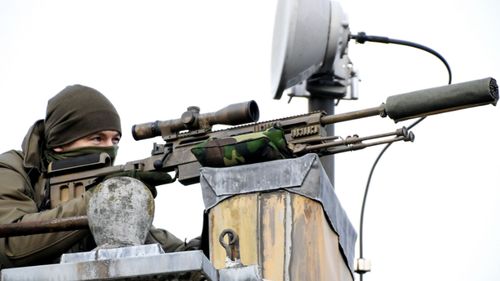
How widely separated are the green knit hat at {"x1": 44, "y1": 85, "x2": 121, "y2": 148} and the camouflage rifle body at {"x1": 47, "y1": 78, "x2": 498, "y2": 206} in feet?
0.65

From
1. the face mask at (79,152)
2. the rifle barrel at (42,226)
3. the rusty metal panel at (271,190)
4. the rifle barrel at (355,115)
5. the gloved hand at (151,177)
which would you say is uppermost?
the rifle barrel at (355,115)

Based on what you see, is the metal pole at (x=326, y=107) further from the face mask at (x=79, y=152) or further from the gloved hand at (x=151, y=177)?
the face mask at (x=79, y=152)

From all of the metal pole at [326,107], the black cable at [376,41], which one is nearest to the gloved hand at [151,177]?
the metal pole at [326,107]

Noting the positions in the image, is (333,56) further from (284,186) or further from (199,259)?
(199,259)

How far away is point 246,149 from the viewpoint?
12727mm

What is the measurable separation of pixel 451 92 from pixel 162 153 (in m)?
2.28

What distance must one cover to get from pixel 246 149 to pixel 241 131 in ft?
2.70

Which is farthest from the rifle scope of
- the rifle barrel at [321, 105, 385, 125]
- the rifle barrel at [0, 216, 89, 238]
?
the rifle barrel at [0, 216, 89, 238]

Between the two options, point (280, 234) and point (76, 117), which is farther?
point (76, 117)

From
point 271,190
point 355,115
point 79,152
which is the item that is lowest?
point 271,190

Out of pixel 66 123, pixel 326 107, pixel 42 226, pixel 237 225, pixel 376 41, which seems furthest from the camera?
pixel 376 41

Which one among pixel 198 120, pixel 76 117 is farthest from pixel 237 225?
pixel 76 117

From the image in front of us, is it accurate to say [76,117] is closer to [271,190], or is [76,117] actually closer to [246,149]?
[246,149]

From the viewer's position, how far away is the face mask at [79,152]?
13.9m
